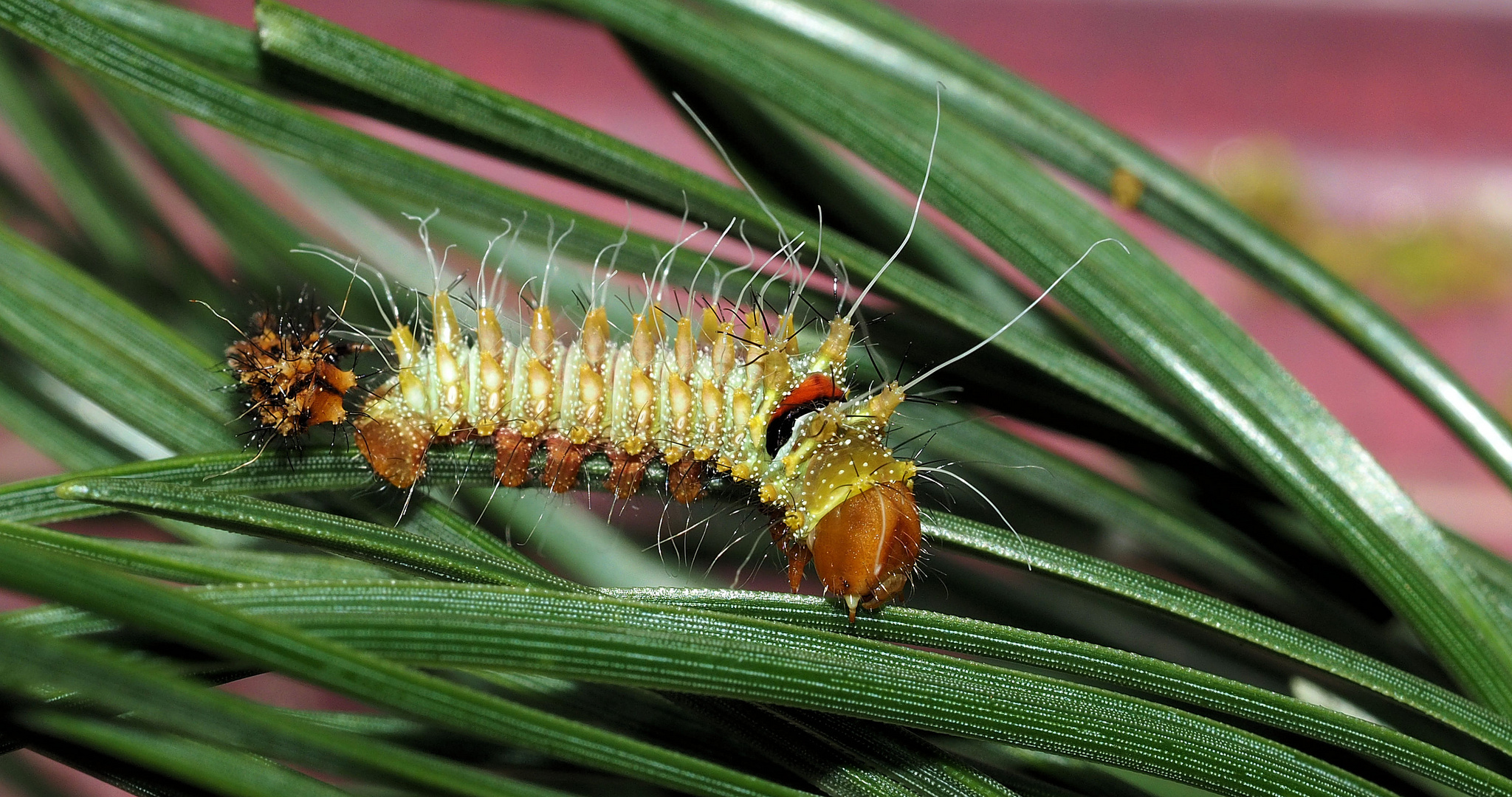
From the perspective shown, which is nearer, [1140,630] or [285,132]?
[285,132]

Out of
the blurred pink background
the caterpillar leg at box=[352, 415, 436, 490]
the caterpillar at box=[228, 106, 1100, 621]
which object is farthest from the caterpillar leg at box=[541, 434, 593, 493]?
the blurred pink background

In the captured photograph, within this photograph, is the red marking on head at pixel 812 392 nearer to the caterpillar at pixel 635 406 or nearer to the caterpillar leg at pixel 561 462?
the caterpillar at pixel 635 406

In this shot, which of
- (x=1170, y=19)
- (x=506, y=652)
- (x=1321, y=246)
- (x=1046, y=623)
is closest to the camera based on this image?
(x=506, y=652)

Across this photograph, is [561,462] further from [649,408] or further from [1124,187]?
[1124,187]

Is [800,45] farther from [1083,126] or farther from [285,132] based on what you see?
[285,132]

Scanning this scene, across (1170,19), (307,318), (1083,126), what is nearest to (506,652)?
(307,318)

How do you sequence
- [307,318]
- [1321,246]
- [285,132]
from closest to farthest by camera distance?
[285,132], [307,318], [1321,246]
